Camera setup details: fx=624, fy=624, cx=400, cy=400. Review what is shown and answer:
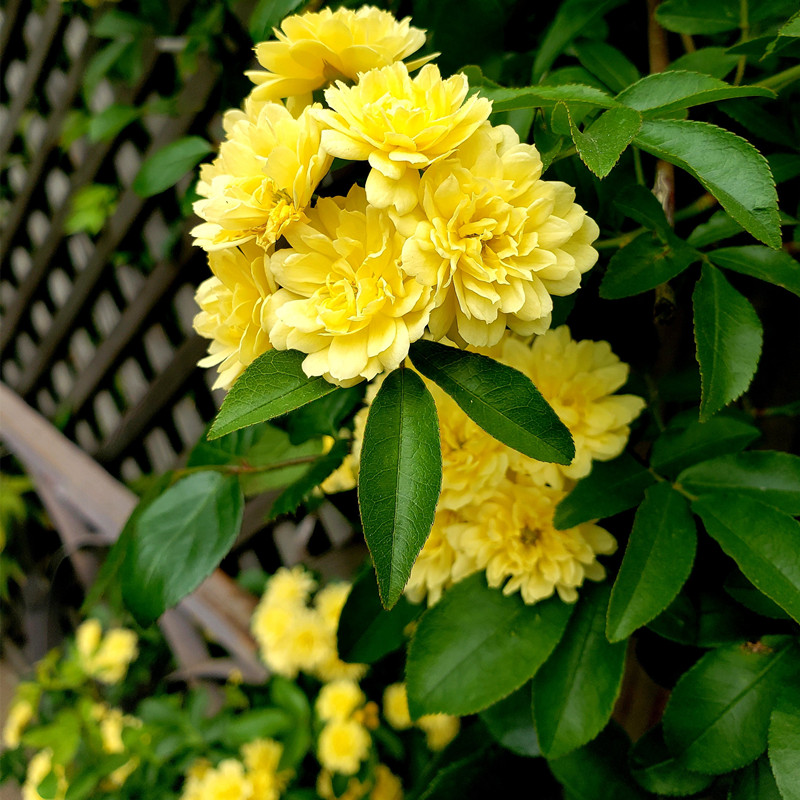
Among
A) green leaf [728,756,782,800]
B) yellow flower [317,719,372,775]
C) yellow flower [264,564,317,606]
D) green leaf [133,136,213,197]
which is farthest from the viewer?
yellow flower [264,564,317,606]

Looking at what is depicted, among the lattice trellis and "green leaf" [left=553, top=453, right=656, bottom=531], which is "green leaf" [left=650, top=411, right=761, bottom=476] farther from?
the lattice trellis

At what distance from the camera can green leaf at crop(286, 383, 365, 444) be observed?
45 centimetres

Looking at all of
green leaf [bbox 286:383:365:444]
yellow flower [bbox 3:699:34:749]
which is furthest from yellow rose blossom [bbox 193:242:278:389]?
yellow flower [bbox 3:699:34:749]

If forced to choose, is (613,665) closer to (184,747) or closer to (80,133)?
(184,747)

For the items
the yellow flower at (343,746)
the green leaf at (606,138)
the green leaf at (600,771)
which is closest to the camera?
the green leaf at (606,138)

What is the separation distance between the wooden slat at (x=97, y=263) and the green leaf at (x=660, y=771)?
0.99 m

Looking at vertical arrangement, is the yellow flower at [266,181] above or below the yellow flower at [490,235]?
above

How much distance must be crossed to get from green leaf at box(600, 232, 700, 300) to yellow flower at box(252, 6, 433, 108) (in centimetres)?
15

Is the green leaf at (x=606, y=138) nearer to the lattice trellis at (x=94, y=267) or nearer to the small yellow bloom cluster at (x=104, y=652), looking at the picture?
the lattice trellis at (x=94, y=267)

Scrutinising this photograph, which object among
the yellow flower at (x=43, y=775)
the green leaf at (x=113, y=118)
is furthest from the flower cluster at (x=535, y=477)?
the yellow flower at (x=43, y=775)

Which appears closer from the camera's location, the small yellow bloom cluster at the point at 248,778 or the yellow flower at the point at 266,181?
the yellow flower at the point at 266,181

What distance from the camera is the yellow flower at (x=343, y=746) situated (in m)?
0.87

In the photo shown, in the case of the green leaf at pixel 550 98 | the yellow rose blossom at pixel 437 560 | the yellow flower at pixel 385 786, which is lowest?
the yellow flower at pixel 385 786

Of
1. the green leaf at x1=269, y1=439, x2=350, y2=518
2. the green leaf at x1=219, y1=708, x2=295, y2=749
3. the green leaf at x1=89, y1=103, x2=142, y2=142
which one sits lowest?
the green leaf at x1=219, y1=708, x2=295, y2=749
